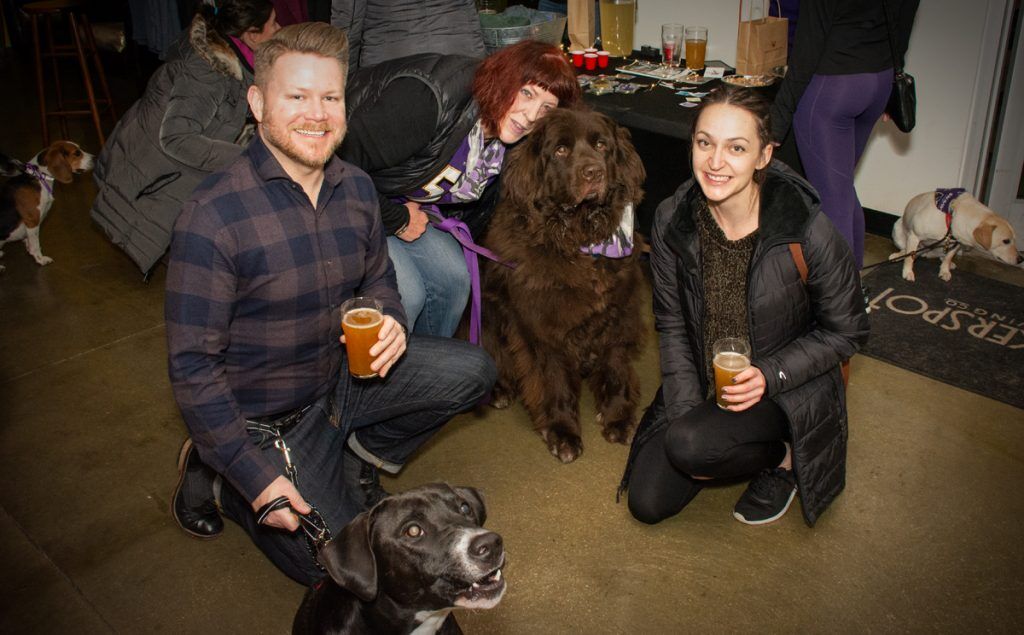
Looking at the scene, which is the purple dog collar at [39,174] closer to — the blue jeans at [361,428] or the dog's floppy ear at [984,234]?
the blue jeans at [361,428]

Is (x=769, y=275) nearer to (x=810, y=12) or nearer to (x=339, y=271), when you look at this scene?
(x=339, y=271)

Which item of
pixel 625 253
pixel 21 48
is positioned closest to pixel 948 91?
pixel 625 253

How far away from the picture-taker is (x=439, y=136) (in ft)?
8.98

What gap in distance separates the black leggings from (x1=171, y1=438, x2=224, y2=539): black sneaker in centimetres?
129

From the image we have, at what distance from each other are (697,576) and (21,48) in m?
10.0

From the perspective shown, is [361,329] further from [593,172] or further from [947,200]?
[947,200]

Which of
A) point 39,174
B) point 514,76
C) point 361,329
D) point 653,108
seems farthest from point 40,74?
point 361,329

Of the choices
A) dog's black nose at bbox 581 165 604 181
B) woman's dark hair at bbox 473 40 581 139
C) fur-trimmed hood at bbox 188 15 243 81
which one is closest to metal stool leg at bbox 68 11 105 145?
fur-trimmed hood at bbox 188 15 243 81

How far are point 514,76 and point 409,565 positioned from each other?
1.64 m

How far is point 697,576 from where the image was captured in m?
2.37

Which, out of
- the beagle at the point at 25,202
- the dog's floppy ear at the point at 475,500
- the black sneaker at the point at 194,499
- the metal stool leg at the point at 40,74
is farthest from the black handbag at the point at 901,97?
the metal stool leg at the point at 40,74

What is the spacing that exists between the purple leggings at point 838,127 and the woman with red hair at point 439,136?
111 cm

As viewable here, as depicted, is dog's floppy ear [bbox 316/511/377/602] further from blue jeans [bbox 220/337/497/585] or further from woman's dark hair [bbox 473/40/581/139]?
woman's dark hair [bbox 473/40/581/139]

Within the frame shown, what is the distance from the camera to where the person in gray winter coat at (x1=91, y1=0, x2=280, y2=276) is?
11.0 feet
